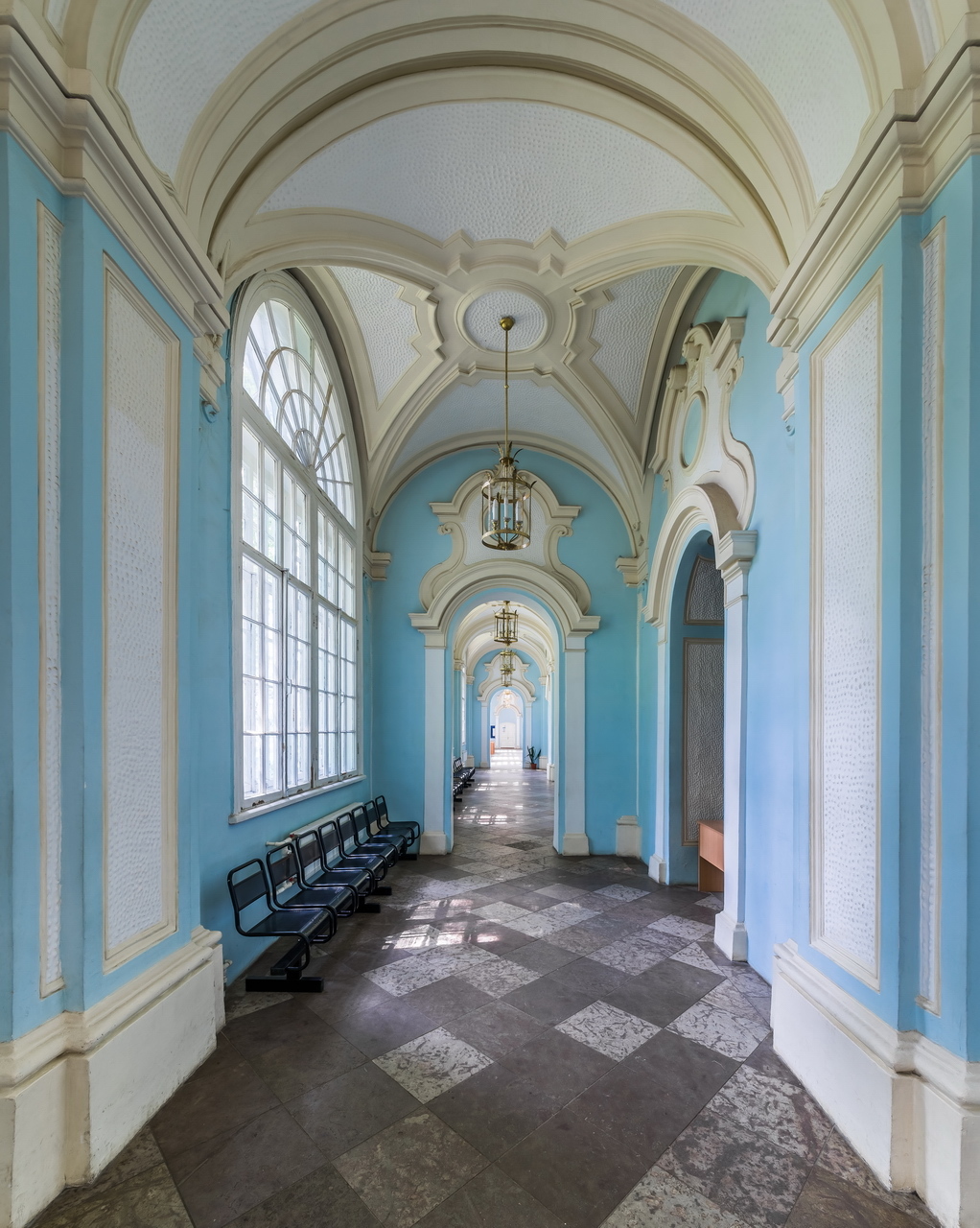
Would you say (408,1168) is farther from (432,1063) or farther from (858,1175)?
(858,1175)

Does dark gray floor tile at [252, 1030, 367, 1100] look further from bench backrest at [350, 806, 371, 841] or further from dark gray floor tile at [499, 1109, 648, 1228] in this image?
bench backrest at [350, 806, 371, 841]

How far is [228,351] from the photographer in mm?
4250

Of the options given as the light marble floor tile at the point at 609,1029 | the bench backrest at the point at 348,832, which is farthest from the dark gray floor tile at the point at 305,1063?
the bench backrest at the point at 348,832

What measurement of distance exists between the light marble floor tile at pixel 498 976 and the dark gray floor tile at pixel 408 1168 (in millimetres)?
1376

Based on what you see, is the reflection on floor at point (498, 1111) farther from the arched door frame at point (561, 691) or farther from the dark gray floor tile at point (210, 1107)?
the arched door frame at point (561, 691)

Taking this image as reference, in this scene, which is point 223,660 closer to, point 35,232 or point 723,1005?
point 35,232

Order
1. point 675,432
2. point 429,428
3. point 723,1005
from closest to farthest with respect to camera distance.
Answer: point 723,1005 → point 675,432 → point 429,428

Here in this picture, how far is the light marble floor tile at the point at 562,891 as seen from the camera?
620cm

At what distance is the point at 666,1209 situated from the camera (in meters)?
2.24

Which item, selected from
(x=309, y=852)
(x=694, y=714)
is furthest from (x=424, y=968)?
(x=694, y=714)

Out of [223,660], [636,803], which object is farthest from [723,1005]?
[636,803]

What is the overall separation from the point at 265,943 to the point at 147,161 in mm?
4811

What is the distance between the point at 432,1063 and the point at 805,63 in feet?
16.6

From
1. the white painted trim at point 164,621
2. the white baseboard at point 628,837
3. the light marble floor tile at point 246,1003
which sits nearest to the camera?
the white painted trim at point 164,621
